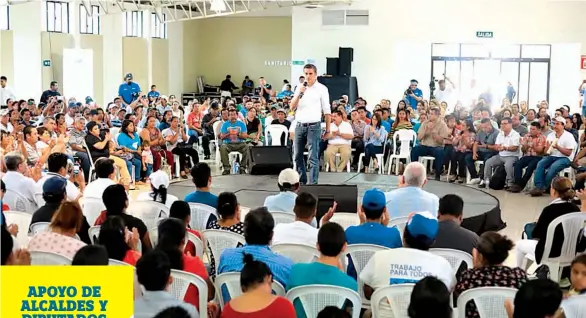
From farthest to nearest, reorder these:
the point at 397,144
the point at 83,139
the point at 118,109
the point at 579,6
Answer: the point at 579,6
the point at 118,109
the point at 397,144
the point at 83,139

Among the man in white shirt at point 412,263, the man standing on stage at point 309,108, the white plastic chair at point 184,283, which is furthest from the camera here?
the man standing on stage at point 309,108

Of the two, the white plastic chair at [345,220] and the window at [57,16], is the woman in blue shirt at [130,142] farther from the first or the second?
the window at [57,16]

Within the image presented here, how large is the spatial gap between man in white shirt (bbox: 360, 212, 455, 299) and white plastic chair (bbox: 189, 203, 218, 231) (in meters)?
1.77

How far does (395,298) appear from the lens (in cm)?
354

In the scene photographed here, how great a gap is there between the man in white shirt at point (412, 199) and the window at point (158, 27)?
16.9m

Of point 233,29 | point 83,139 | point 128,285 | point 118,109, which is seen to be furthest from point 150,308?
point 233,29

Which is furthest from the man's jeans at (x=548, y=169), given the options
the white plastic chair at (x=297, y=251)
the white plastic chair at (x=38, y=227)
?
the white plastic chair at (x=38, y=227)

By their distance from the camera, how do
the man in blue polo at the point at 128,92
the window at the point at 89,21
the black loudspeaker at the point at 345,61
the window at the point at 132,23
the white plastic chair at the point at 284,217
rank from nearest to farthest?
the white plastic chair at the point at 284,217 < the man in blue polo at the point at 128,92 < the window at the point at 89,21 < the black loudspeaker at the point at 345,61 < the window at the point at 132,23

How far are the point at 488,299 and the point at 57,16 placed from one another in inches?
646

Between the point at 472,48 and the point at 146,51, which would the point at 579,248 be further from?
the point at 146,51

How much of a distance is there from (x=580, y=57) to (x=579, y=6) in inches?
49.3

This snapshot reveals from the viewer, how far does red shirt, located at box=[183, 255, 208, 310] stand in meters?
3.68

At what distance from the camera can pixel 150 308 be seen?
122 inches

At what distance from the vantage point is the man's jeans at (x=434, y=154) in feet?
36.7
